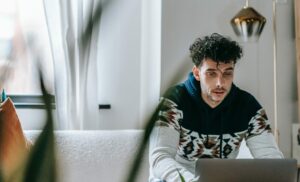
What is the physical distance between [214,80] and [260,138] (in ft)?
1.07

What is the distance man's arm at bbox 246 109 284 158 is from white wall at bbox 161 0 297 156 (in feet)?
2.99

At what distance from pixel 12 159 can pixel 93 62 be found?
258 centimetres

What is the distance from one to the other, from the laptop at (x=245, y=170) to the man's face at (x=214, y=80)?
2.48 feet

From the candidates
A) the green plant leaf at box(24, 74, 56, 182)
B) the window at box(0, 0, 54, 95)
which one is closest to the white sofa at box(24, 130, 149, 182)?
the window at box(0, 0, 54, 95)

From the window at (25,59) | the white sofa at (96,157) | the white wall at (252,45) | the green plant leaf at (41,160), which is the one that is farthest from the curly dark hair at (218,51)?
the green plant leaf at (41,160)

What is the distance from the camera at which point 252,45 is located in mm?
3074

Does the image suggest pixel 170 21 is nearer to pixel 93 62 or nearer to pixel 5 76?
pixel 93 62

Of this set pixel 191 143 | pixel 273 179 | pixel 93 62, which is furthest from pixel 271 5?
pixel 273 179

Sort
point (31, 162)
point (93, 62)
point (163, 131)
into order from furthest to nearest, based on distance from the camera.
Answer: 1. point (93, 62)
2. point (163, 131)
3. point (31, 162)

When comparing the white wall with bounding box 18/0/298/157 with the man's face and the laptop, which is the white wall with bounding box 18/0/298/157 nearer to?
the man's face

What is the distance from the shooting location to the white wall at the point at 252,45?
2.97 metres

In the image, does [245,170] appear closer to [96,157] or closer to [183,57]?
[96,157]

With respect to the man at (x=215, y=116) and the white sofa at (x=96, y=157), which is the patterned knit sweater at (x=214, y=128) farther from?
the white sofa at (x=96, y=157)

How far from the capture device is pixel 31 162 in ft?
1.05
